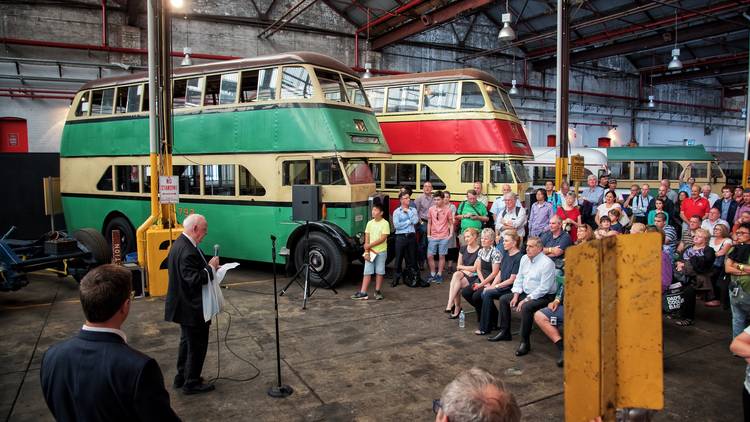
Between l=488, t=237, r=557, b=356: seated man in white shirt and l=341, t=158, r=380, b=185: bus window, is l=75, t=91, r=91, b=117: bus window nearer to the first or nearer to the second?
l=341, t=158, r=380, b=185: bus window

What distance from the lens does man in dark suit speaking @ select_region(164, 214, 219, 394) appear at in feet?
15.1

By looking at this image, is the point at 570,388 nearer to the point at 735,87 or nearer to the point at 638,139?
the point at 638,139

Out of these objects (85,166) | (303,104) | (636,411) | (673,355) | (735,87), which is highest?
(735,87)

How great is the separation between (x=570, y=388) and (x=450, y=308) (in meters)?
5.15

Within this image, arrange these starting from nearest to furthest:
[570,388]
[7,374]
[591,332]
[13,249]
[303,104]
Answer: [591,332]
[570,388]
[7,374]
[13,249]
[303,104]

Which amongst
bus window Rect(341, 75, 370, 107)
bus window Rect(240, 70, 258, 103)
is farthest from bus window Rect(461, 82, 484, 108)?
bus window Rect(240, 70, 258, 103)

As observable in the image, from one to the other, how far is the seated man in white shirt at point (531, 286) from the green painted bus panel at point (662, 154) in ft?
53.2

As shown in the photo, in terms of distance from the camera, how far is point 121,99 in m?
11.0

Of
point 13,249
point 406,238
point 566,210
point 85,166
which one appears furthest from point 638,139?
point 13,249

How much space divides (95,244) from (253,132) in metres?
3.45

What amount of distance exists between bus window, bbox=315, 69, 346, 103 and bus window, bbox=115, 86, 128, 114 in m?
4.52

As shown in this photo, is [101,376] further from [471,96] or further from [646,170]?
[646,170]

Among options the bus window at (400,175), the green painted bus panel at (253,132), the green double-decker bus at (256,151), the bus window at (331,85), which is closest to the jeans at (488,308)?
the green double-decker bus at (256,151)

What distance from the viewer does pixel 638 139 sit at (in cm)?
3209
